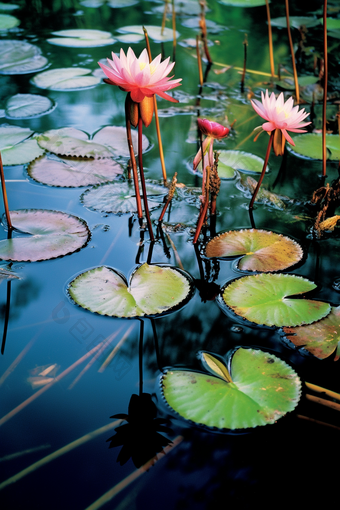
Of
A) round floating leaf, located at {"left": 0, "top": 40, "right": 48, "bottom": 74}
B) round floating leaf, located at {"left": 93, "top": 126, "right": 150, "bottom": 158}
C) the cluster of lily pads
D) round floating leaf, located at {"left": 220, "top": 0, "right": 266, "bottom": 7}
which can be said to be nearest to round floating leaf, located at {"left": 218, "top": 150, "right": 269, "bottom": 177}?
the cluster of lily pads

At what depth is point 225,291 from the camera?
145 cm

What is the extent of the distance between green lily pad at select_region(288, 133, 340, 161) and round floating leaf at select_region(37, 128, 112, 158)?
1.16 m

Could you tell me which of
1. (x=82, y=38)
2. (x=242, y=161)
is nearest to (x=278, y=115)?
(x=242, y=161)

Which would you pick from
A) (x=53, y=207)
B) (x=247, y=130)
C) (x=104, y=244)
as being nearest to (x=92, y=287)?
(x=104, y=244)

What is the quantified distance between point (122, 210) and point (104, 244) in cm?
26

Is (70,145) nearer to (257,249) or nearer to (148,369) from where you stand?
(257,249)

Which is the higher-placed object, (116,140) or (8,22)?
(8,22)

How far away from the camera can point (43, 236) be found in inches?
64.7

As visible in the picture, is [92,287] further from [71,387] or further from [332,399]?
[332,399]

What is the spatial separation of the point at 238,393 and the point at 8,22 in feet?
15.1

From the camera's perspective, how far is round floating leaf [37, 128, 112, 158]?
2189 millimetres

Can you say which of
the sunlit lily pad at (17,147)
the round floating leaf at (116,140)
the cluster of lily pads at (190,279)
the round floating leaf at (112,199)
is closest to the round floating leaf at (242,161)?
the cluster of lily pads at (190,279)

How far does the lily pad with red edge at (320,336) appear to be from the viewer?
1244 millimetres

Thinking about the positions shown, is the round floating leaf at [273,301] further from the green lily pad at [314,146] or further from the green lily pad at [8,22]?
the green lily pad at [8,22]
